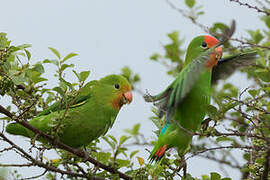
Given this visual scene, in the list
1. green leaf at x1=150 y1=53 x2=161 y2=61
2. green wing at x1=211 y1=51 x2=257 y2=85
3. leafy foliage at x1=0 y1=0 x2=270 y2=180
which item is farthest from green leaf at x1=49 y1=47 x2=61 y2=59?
green leaf at x1=150 y1=53 x2=161 y2=61

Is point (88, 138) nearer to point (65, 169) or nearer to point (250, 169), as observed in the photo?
point (65, 169)

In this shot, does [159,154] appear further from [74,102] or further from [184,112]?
[74,102]

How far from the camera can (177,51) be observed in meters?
3.61

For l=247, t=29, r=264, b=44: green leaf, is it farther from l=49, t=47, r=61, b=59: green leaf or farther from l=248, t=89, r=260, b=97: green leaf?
l=49, t=47, r=61, b=59: green leaf

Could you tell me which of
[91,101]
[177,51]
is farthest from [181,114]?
[177,51]

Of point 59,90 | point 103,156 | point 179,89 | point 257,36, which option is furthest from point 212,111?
point 257,36

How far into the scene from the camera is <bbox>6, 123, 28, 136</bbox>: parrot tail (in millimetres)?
2307

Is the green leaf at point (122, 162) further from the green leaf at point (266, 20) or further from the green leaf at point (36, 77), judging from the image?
the green leaf at point (266, 20)

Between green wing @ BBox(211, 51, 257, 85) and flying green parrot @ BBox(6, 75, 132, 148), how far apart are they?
713mm

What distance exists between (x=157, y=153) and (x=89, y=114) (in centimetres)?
60

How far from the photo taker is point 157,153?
2285mm

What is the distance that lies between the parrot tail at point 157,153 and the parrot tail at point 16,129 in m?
0.87

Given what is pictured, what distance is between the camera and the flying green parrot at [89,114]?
235 cm

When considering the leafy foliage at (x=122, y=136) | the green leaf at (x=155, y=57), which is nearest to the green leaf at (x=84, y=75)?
the leafy foliage at (x=122, y=136)
